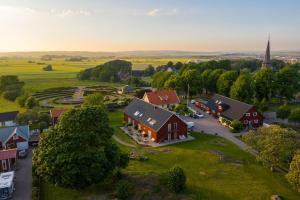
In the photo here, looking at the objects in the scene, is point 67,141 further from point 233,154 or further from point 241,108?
point 241,108

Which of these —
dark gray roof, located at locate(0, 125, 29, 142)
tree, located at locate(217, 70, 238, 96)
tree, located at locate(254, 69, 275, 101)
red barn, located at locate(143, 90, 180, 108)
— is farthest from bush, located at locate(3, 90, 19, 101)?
tree, located at locate(254, 69, 275, 101)

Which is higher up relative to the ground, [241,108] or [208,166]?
[241,108]

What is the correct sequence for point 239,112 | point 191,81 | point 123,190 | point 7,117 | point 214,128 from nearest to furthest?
point 123,190
point 214,128
point 239,112
point 7,117
point 191,81

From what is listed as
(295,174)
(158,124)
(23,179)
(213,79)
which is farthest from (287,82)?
(23,179)

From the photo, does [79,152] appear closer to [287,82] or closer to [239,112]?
[239,112]

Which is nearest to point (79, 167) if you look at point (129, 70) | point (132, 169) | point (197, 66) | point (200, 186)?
point (132, 169)

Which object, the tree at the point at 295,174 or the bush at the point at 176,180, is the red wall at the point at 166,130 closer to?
the bush at the point at 176,180

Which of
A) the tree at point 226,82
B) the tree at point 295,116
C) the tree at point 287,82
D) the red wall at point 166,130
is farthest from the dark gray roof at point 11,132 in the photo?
the tree at point 287,82
